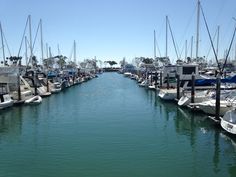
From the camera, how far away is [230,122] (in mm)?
26688

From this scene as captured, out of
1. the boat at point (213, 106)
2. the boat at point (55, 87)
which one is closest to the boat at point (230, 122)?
the boat at point (213, 106)

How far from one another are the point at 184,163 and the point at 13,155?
11163 mm

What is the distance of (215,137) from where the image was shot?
2712 centimetres

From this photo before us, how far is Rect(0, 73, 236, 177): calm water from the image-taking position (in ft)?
65.6

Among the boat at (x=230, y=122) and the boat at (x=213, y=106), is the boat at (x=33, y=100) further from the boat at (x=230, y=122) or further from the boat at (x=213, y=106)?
the boat at (x=230, y=122)

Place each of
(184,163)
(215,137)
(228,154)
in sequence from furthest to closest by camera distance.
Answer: (215,137) → (228,154) → (184,163)

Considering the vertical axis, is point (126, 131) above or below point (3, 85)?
below

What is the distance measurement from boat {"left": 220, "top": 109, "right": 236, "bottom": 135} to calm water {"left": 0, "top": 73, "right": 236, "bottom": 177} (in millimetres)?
699

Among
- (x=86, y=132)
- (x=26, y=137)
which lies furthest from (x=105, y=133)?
(x=26, y=137)

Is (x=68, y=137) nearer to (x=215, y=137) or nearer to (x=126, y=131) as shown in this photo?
(x=126, y=131)

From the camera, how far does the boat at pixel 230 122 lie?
1018 inches

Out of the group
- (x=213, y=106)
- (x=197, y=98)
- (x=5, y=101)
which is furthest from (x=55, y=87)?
(x=213, y=106)

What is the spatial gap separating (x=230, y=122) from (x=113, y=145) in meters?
9.22

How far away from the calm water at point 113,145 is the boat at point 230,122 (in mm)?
699
